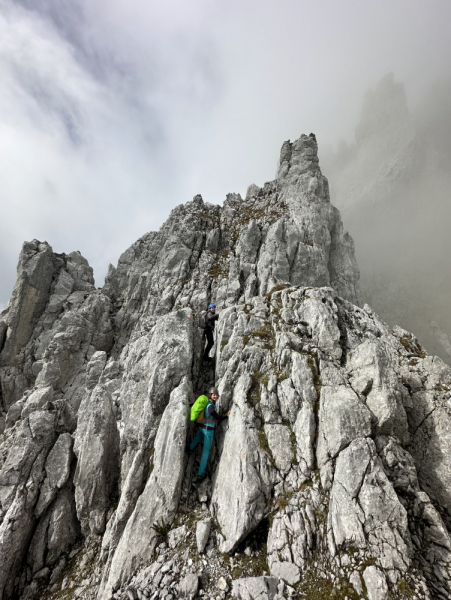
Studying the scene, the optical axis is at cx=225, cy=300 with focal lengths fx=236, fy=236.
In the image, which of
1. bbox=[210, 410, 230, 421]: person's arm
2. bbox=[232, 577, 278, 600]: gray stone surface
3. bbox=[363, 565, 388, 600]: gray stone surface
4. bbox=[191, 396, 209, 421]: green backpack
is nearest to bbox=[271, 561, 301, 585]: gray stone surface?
bbox=[232, 577, 278, 600]: gray stone surface

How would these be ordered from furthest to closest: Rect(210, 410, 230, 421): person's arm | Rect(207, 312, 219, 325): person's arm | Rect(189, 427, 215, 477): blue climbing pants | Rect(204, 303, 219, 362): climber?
Rect(207, 312, 219, 325): person's arm < Rect(204, 303, 219, 362): climber < Rect(210, 410, 230, 421): person's arm < Rect(189, 427, 215, 477): blue climbing pants

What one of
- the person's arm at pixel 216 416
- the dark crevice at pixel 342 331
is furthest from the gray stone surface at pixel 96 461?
the dark crevice at pixel 342 331

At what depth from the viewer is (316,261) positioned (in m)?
41.7

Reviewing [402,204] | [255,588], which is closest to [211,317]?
[255,588]

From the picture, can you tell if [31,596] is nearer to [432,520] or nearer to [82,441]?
[82,441]

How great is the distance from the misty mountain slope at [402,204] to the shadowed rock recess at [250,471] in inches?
3266

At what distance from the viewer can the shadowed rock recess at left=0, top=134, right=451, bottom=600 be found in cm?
908

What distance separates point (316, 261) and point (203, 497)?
38.0 m

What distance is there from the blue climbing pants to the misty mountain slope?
89.5m

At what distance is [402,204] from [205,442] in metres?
141

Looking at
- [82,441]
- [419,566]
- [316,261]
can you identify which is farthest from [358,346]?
[316,261]

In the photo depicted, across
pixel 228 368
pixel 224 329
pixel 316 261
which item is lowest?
pixel 228 368

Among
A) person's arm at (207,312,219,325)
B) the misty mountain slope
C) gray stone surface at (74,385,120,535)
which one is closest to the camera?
gray stone surface at (74,385,120,535)

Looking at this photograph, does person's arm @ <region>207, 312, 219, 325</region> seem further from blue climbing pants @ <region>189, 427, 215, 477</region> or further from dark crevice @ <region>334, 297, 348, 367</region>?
dark crevice @ <region>334, 297, 348, 367</region>
